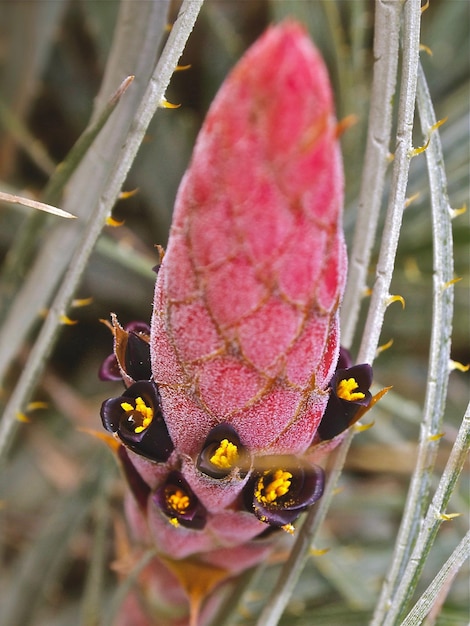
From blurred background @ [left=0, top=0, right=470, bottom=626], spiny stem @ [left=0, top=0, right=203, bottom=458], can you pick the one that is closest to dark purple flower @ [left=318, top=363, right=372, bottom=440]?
spiny stem @ [left=0, top=0, right=203, bottom=458]

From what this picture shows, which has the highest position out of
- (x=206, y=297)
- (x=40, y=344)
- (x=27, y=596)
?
(x=206, y=297)

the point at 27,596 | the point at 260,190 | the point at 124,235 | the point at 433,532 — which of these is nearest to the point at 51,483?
the point at 27,596

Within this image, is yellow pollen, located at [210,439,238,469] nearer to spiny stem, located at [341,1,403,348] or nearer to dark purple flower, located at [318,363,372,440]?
dark purple flower, located at [318,363,372,440]

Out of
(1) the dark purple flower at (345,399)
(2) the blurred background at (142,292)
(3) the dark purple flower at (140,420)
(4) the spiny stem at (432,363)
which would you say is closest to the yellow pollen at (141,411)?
(3) the dark purple flower at (140,420)

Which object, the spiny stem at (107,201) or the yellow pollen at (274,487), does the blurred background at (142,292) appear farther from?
the yellow pollen at (274,487)

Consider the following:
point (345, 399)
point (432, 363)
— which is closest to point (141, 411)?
point (345, 399)

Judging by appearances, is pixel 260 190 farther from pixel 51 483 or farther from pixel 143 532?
pixel 51 483
